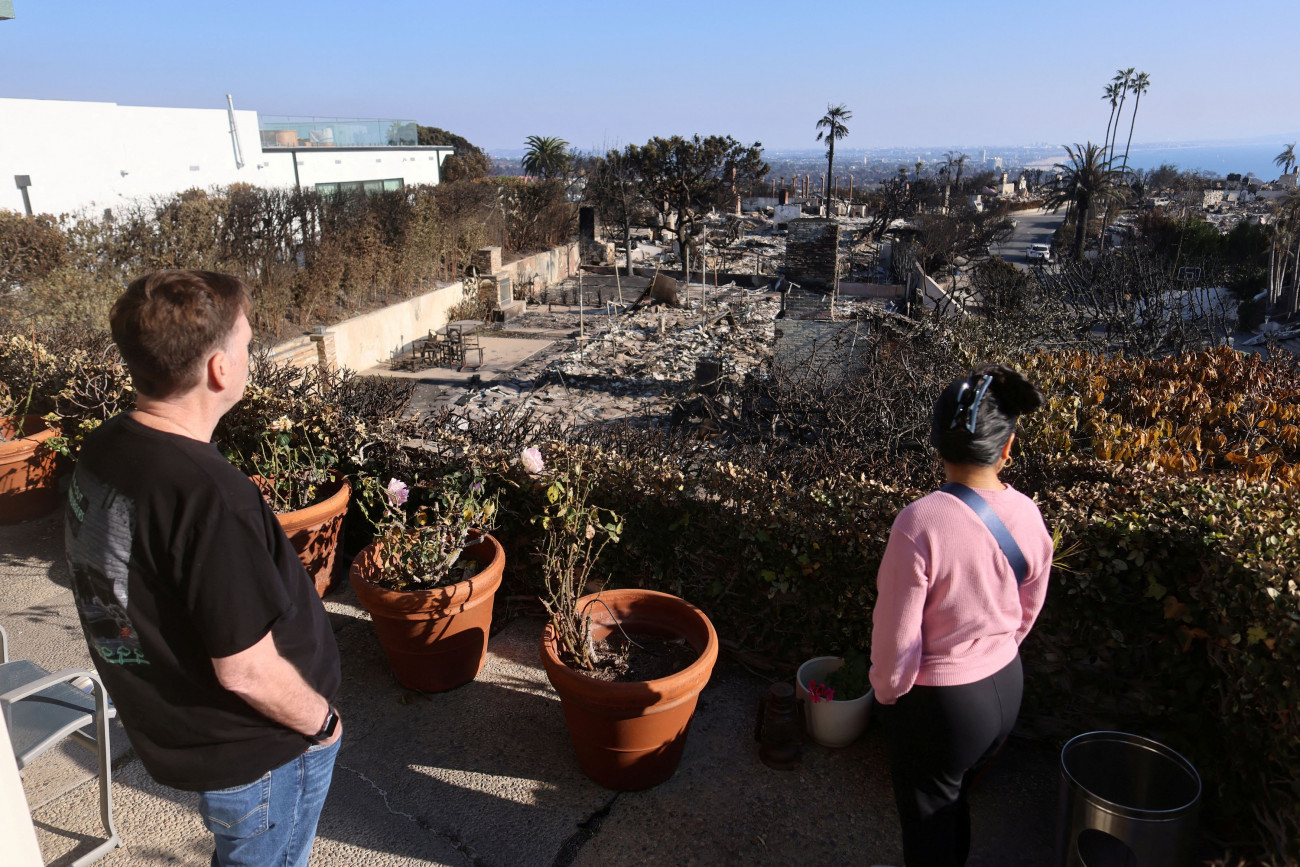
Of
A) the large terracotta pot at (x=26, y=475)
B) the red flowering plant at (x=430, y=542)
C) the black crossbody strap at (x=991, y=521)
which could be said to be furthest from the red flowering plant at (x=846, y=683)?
the large terracotta pot at (x=26, y=475)

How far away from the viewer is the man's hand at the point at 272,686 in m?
1.51

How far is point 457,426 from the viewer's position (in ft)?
14.9

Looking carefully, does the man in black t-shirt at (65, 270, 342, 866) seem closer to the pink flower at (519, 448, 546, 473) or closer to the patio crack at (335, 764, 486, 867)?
the patio crack at (335, 764, 486, 867)

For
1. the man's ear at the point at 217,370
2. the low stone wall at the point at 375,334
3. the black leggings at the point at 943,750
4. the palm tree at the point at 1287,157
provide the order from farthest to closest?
the palm tree at the point at 1287,157, the low stone wall at the point at 375,334, the black leggings at the point at 943,750, the man's ear at the point at 217,370

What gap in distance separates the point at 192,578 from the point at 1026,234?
53.8 m

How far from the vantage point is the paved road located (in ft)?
121

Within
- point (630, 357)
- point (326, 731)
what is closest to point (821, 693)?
point (326, 731)

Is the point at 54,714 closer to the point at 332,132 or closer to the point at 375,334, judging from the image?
the point at 375,334

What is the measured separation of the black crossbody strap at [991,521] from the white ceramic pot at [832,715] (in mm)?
1274

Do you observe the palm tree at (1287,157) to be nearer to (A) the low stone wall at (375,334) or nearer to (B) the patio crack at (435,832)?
(A) the low stone wall at (375,334)

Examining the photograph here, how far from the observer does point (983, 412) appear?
1897 millimetres

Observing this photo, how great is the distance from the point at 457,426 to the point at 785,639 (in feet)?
7.42

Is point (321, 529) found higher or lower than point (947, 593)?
lower

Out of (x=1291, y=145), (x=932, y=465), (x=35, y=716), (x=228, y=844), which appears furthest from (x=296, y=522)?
(x=1291, y=145)
